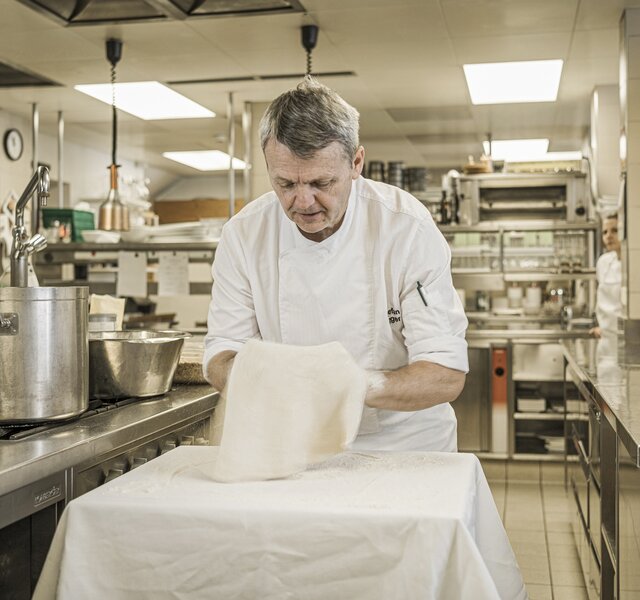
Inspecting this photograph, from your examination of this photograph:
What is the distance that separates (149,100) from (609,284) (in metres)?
3.59

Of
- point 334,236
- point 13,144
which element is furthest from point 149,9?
point 13,144

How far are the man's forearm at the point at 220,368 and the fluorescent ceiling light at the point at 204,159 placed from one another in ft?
25.2

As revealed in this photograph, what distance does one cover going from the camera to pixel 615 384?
9.70ft

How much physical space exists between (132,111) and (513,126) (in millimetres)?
3259

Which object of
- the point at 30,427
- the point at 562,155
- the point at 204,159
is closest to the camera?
the point at 30,427

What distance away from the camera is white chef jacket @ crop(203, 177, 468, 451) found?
189cm

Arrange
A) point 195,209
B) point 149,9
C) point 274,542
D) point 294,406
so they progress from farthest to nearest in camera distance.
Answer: point 195,209 < point 149,9 < point 294,406 < point 274,542

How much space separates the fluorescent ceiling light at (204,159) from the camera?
9555 millimetres

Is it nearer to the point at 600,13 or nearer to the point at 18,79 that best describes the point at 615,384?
the point at 600,13

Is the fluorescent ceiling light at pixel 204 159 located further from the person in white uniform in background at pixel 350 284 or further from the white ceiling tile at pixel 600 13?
the person in white uniform in background at pixel 350 284

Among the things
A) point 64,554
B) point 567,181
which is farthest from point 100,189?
point 64,554

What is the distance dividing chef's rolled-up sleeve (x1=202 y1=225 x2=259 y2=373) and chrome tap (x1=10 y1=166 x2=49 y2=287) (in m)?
0.44

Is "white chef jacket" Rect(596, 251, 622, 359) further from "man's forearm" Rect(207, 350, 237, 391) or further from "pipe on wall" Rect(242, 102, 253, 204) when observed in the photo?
"man's forearm" Rect(207, 350, 237, 391)

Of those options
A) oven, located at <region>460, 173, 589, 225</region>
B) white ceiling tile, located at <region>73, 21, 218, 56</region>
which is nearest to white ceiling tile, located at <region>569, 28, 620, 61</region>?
oven, located at <region>460, 173, 589, 225</region>
